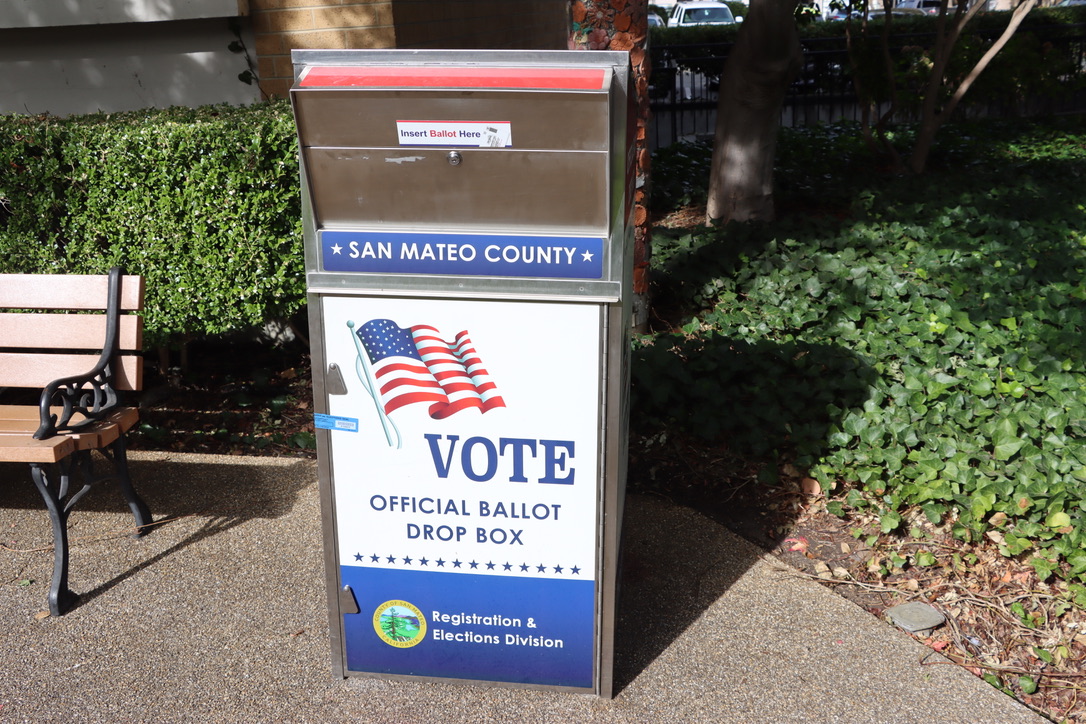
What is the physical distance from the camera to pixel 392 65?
95.3 inches

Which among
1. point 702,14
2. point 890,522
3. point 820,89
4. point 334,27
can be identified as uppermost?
point 702,14

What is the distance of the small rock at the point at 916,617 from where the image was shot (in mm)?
3268

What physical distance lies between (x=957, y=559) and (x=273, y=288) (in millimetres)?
3326

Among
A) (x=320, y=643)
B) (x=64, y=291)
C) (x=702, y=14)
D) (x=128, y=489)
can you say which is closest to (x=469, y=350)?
(x=320, y=643)

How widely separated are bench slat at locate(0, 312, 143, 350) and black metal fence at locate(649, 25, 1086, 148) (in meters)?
10.8

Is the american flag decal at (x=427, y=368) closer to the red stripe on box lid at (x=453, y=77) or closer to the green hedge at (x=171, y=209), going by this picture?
the red stripe on box lid at (x=453, y=77)

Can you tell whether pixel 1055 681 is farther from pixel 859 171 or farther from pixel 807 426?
pixel 859 171

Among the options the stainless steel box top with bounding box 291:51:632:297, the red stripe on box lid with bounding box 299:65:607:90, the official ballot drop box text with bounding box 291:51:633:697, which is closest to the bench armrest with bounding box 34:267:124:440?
the official ballot drop box text with bounding box 291:51:633:697

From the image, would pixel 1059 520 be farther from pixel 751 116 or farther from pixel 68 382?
pixel 751 116

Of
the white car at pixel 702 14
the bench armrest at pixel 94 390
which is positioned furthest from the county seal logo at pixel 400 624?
the white car at pixel 702 14

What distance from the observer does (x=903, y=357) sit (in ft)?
14.8

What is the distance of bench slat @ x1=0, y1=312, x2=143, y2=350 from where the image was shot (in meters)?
3.86

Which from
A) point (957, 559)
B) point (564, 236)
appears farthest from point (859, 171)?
point (564, 236)

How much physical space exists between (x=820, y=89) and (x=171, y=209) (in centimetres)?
1255
